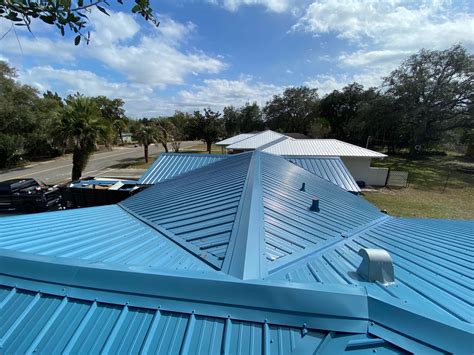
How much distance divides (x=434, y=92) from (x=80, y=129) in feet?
140

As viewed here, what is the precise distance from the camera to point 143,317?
6.89 feet

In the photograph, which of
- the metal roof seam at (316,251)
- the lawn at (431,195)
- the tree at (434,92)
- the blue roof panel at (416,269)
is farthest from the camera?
the tree at (434,92)

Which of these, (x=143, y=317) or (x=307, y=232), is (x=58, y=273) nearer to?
(x=143, y=317)

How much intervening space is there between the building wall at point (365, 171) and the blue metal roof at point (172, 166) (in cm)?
1417

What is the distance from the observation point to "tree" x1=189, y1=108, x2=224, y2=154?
40.6 m

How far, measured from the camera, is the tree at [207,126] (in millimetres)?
40562

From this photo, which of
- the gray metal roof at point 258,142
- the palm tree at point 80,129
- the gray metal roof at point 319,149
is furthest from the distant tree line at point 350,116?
the gray metal roof at point 319,149

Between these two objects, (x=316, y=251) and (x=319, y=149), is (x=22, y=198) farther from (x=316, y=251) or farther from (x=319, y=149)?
(x=319, y=149)

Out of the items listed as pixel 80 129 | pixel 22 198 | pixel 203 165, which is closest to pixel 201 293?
pixel 203 165

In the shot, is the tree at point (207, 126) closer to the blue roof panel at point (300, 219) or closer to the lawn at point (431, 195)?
the lawn at point (431, 195)

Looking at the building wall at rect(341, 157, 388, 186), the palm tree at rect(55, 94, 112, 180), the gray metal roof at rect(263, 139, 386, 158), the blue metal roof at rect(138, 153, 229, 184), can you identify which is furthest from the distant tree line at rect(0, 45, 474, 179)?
the building wall at rect(341, 157, 388, 186)

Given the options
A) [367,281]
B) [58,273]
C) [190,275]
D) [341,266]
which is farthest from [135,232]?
[367,281]

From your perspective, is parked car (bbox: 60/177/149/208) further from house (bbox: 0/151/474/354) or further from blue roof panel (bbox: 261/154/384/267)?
house (bbox: 0/151/474/354)

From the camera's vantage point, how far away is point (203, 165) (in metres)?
12.9
